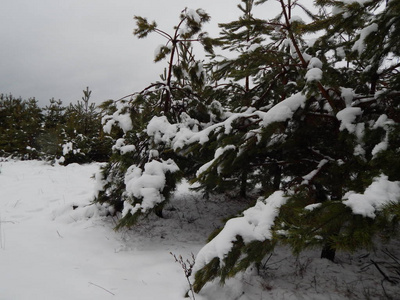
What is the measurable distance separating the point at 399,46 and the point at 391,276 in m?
2.49

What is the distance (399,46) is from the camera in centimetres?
232

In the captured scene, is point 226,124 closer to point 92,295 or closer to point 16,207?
point 92,295

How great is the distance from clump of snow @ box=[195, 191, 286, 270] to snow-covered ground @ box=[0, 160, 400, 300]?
60 centimetres

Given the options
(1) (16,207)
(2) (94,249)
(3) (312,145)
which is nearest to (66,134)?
(1) (16,207)

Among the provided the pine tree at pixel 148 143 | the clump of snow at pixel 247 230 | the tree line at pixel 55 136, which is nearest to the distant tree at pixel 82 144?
the tree line at pixel 55 136

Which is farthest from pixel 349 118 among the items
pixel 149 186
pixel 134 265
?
pixel 134 265

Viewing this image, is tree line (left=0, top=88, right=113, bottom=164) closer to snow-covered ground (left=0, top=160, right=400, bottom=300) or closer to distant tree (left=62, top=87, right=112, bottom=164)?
distant tree (left=62, top=87, right=112, bottom=164)

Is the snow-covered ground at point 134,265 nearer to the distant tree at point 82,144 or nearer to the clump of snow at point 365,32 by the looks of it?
the clump of snow at point 365,32

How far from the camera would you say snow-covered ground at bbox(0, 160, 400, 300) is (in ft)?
7.22

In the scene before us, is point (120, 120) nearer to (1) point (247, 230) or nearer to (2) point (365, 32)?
(1) point (247, 230)

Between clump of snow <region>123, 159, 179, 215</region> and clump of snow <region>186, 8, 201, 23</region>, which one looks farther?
clump of snow <region>186, 8, 201, 23</region>

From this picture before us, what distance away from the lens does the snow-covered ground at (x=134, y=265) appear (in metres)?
2.20

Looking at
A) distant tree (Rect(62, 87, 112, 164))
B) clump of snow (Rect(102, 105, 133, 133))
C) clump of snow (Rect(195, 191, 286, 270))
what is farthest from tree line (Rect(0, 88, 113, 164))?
clump of snow (Rect(195, 191, 286, 270))

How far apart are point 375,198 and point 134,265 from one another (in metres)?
2.55
